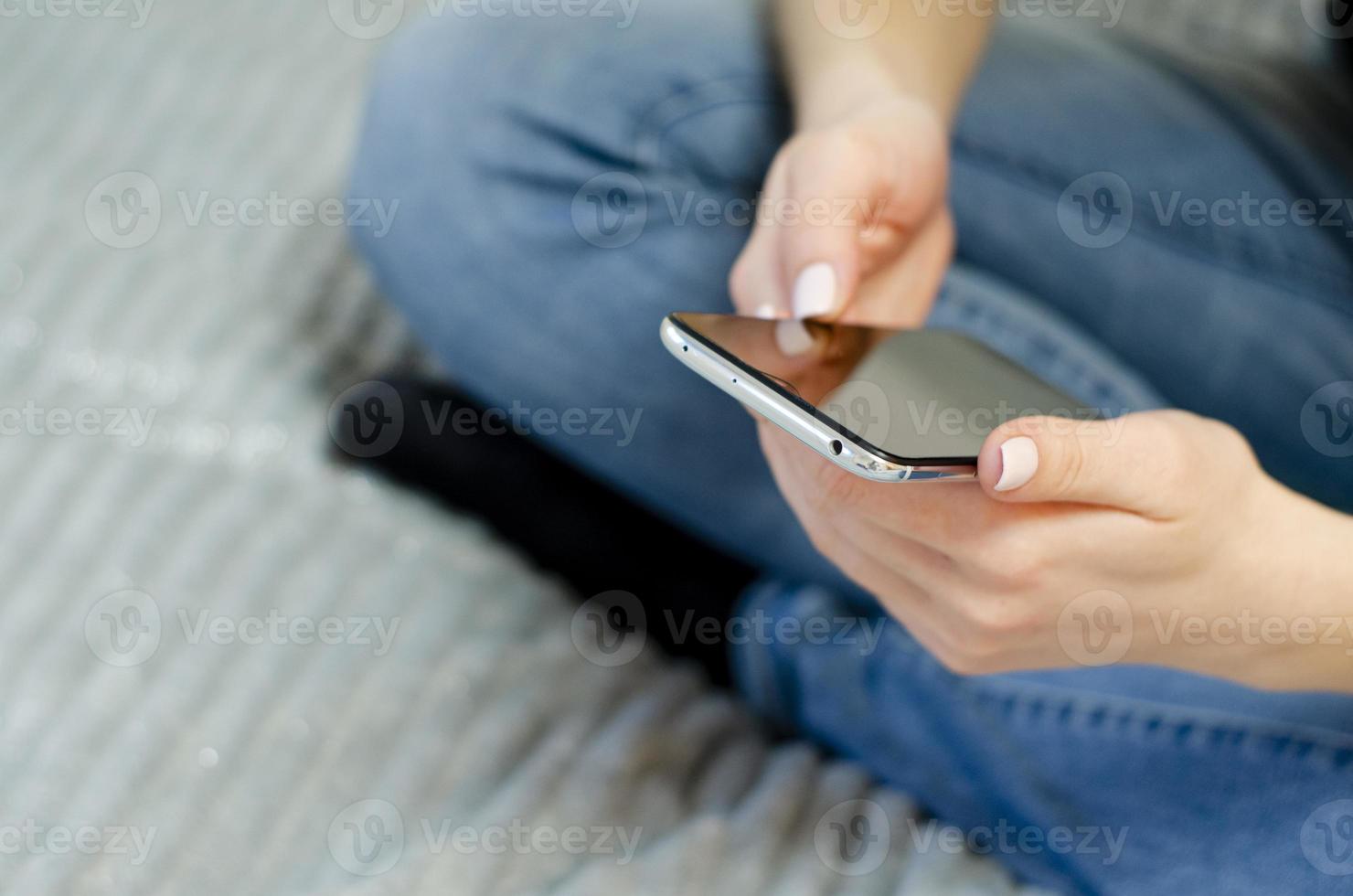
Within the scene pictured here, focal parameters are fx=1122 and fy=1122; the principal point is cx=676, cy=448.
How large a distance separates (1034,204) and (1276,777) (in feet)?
0.86

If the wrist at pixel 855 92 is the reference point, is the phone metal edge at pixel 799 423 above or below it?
below

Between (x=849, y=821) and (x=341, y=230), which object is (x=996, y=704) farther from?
(x=341, y=230)

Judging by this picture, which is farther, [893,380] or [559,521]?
[559,521]

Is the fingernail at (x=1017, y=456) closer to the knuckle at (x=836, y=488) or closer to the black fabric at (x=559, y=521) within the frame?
the knuckle at (x=836, y=488)

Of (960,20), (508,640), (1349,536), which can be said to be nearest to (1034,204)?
(960,20)

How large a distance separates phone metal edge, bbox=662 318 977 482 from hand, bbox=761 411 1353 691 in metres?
0.02

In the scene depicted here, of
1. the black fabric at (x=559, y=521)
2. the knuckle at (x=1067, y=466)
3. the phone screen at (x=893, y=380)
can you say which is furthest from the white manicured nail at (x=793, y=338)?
the black fabric at (x=559, y=521)

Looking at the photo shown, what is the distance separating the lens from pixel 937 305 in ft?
1.70

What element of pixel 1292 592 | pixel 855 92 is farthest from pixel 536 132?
pixel 1292 592

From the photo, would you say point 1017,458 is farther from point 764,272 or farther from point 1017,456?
point 764,272

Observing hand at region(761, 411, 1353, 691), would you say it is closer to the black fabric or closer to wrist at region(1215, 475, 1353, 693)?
wrist at region(1215, 475, 1353, 693)

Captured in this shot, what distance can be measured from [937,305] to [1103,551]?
21cm

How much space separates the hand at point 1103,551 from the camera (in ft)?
1.04

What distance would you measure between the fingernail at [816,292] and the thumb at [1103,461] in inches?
4.5
